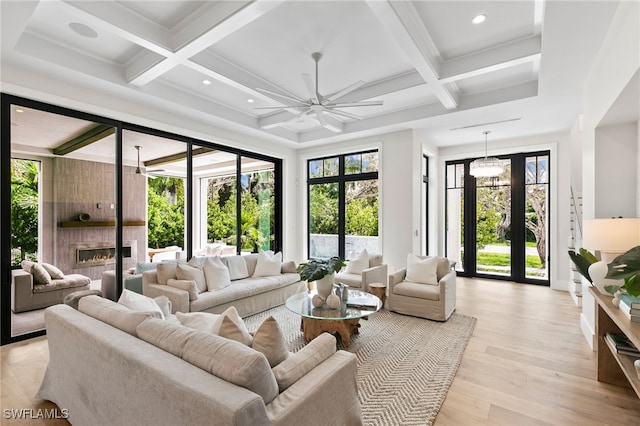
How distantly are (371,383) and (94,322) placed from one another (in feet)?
6.52

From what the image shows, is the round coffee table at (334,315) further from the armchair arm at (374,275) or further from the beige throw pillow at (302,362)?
the beige throw pillow at (302,362)

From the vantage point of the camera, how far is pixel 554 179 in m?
5.54

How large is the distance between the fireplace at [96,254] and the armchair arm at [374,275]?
3.23 meters

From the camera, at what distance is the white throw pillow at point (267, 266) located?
15.6 ft

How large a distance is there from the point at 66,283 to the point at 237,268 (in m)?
2.03

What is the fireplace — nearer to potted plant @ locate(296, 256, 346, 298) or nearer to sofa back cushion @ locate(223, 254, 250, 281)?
sofa back cushion @ locate(223, 254, 250, 281)

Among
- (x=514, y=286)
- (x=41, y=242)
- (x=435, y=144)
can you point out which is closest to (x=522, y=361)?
(x=514, y=286)

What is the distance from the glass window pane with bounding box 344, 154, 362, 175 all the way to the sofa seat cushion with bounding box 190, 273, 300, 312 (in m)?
2.50

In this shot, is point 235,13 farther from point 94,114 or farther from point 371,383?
point 371,383

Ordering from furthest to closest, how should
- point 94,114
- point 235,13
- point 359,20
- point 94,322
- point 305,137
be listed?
point 305,137, point 94,114, point 359,20, point 235,13, point 94,322

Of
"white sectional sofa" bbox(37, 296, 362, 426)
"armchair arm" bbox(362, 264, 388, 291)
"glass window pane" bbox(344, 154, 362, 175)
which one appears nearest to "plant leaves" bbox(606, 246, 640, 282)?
"white sectional sofa" bbox(37, 296, 362, 426)

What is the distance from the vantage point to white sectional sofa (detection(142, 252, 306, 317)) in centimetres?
349

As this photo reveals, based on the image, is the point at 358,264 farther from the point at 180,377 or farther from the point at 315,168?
the point at 180,377

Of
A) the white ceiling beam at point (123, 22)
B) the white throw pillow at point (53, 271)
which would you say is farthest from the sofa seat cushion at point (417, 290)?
the white throw pillow at point (53, 271)
